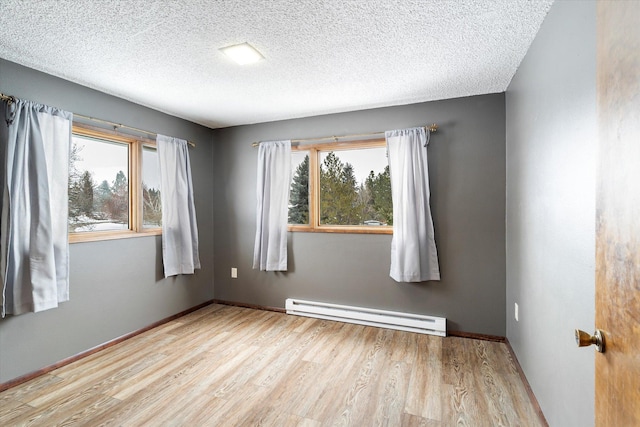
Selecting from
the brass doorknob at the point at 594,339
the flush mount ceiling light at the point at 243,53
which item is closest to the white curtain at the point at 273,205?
the flush mount ceiling light at the point at 243,53

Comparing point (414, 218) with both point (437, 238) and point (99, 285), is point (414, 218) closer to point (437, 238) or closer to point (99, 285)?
point (437, 238)

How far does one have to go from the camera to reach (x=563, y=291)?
4.82 ft

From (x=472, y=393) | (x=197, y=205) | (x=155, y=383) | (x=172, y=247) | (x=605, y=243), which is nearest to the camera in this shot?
(x=605, y=243)

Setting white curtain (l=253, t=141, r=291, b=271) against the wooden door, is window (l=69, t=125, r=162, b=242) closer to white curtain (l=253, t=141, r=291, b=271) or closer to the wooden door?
white curtain (l=253, t=141, r=291, b=271)

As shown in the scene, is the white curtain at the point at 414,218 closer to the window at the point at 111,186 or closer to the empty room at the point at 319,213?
the empty room at the point at 319,213

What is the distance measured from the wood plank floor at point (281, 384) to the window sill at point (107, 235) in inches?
38.9

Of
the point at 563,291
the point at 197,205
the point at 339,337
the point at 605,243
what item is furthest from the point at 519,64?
the point at 197,205

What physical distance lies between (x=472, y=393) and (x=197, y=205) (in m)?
3.33

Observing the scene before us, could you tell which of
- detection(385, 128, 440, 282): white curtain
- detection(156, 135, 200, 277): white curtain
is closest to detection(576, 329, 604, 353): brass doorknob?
detection(385, 128, 440, 282): white curtain

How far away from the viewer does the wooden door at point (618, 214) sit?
26.0 inches

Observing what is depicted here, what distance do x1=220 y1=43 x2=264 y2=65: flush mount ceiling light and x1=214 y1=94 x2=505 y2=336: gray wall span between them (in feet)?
Result: 4.65

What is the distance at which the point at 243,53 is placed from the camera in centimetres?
206

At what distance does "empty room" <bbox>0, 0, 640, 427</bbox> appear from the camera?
133 cm

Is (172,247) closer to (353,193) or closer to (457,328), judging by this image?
(353,193)
